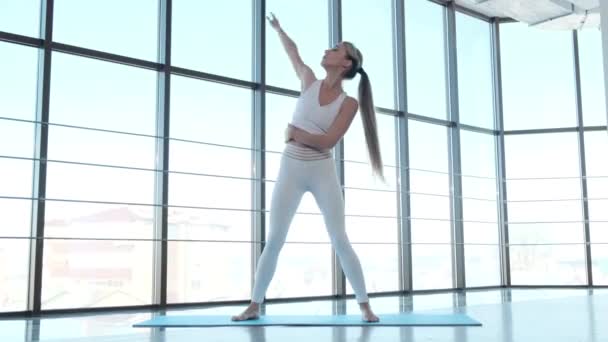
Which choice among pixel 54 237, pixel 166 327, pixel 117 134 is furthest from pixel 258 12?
pixel 166 327

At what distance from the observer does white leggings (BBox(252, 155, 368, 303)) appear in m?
2.46

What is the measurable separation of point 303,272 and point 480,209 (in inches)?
104

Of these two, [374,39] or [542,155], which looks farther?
[542,155]

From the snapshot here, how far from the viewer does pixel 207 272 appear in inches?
188

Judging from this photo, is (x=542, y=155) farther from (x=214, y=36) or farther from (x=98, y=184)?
(x=98, y=184)

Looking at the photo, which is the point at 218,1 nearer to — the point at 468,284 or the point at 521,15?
the point at 521,15

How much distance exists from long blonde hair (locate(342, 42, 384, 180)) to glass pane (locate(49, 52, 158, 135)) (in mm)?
2285

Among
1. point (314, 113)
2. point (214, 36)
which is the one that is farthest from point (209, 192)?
point (314, 113)

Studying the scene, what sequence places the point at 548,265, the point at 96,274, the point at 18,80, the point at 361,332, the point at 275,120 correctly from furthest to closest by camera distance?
1. the point at 548,265
2. the point at 275,120
3. the point at 96,274
4. the point at 18,80
5. the point at 361,332

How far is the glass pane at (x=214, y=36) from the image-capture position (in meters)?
4.80

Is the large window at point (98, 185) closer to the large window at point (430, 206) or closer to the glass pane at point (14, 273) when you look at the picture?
the glass pane at point (14, 273)

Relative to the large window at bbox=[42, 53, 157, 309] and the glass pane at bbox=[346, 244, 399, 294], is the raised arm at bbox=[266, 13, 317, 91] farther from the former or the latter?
the glass pane at bbox=[346, 244, 399, 294]

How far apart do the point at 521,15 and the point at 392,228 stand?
2.63 m

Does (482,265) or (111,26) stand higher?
(111,26)
